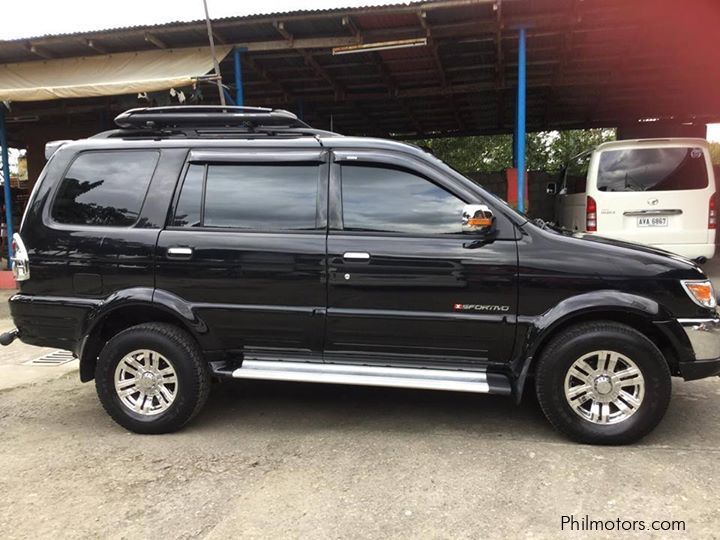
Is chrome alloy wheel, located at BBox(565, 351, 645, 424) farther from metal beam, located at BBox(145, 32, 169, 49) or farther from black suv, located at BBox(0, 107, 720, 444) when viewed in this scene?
metal beam, located at BBox(145, 32, 169, 49)

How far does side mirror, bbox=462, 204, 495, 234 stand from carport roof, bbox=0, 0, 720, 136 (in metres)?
5.24

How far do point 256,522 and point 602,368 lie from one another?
2209 mm

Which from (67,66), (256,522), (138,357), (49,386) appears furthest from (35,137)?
(256,522)

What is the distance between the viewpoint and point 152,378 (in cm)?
381

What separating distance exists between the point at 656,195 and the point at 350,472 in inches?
243

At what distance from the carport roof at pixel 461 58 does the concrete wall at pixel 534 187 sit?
69.1 inches

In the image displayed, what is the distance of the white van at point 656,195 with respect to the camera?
7.45m

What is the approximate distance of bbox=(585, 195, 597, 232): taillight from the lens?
25.1 feet

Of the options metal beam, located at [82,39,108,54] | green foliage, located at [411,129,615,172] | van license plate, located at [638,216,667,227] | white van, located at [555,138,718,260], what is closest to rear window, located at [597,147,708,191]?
white van, located at [555,138,718,260]

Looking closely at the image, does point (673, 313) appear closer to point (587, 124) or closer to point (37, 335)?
point (37, 335)

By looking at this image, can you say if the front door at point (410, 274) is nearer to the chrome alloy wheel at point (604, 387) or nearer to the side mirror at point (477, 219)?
the side mirror at point (477, 219)

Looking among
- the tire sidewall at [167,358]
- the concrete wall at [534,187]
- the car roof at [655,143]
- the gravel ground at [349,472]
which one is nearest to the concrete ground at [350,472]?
the gravel ground at [349,472]

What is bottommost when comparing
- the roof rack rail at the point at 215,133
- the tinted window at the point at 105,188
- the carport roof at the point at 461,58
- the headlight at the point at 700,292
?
the headlight at the point at 700,292

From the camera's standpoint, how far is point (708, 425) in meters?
3.81
